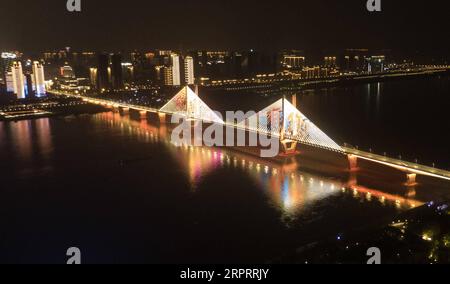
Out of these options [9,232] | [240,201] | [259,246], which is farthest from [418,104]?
[9,232]

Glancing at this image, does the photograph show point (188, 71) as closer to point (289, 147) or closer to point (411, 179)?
point (289, 147)

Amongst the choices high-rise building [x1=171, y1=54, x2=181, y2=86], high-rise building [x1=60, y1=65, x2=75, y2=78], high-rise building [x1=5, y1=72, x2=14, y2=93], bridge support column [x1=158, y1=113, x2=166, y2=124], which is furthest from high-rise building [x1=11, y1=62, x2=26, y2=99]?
high-rise building [x1=171, y1=54, x2=181, y2=86]

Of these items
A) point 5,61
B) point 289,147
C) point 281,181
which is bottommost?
point 281,181

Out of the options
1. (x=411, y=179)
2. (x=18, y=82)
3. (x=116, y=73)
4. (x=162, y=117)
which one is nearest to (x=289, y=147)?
(x=411, y=179)

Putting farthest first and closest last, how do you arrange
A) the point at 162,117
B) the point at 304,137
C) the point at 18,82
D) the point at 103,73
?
1. the point at 103,73
2. the point at 18,82
3. the point at 162,117
4. the point at 304,137

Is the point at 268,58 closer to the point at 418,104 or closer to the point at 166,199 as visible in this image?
the point at 418,104

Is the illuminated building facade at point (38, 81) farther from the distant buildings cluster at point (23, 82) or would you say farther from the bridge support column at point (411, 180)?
the bridge support column at point (411, 180)

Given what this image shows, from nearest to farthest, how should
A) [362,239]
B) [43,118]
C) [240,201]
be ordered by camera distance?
[362,239] < [240,201] < [43,118]
